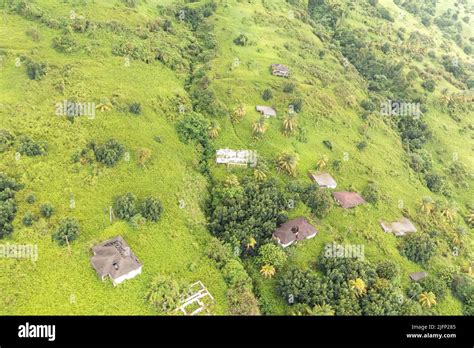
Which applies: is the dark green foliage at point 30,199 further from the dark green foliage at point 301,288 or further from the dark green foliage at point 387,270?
the dark green foliage at point 387,270

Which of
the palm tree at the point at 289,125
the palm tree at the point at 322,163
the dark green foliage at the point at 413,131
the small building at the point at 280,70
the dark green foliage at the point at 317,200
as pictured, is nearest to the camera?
the dark green foliage at the point at 317,200


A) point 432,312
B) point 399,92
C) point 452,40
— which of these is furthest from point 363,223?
point 452,40

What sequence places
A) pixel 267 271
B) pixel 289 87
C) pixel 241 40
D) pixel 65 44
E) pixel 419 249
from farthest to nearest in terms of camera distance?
pixel 241 40 < pixel 289 87 < pixel 65 44 < pixel 419 249 < pixel 267 271

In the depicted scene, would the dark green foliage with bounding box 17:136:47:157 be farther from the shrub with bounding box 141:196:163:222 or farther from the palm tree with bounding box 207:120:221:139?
the palm tree with bounding box 207:120:221:139

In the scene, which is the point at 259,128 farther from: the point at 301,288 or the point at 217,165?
the point at 301,288

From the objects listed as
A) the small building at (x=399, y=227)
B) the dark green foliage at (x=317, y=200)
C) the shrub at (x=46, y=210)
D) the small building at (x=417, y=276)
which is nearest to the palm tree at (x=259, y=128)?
the dark green foliage at (x=317, y=200)

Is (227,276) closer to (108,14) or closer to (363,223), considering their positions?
(363,223)

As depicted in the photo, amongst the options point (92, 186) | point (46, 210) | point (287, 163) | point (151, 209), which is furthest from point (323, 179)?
point (46, 210)
